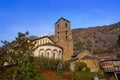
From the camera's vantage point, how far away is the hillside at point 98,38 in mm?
143750

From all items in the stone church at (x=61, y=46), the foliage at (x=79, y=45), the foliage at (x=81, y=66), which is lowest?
the foliage at (x=81, y=66)

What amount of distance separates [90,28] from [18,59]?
6691 inches

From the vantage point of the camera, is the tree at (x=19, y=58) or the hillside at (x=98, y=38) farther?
the hillside at (x=98, y=38)

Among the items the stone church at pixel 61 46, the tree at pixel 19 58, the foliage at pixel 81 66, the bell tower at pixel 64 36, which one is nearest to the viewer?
the tree at pixel 19 58

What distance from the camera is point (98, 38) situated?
156625 mm

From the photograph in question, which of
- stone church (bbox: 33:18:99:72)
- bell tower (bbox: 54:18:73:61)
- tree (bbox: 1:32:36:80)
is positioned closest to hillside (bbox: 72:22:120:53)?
bell tower (bbox: 54:18:73:61)

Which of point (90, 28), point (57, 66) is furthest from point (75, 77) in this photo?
point (90, 28)

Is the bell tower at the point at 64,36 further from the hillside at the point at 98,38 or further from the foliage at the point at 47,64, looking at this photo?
the hillside at the point at 98,38

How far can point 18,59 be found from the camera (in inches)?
1022

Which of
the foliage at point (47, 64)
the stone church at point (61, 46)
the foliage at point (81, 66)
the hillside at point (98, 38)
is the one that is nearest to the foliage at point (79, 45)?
the hillside at point (98, 38)

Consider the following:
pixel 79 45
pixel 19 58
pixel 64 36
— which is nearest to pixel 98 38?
pixel 79 45

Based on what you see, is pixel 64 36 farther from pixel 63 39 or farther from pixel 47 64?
pixel 47 64

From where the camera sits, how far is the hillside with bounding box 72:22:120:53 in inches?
5659

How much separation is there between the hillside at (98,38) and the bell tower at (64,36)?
62804 mm
